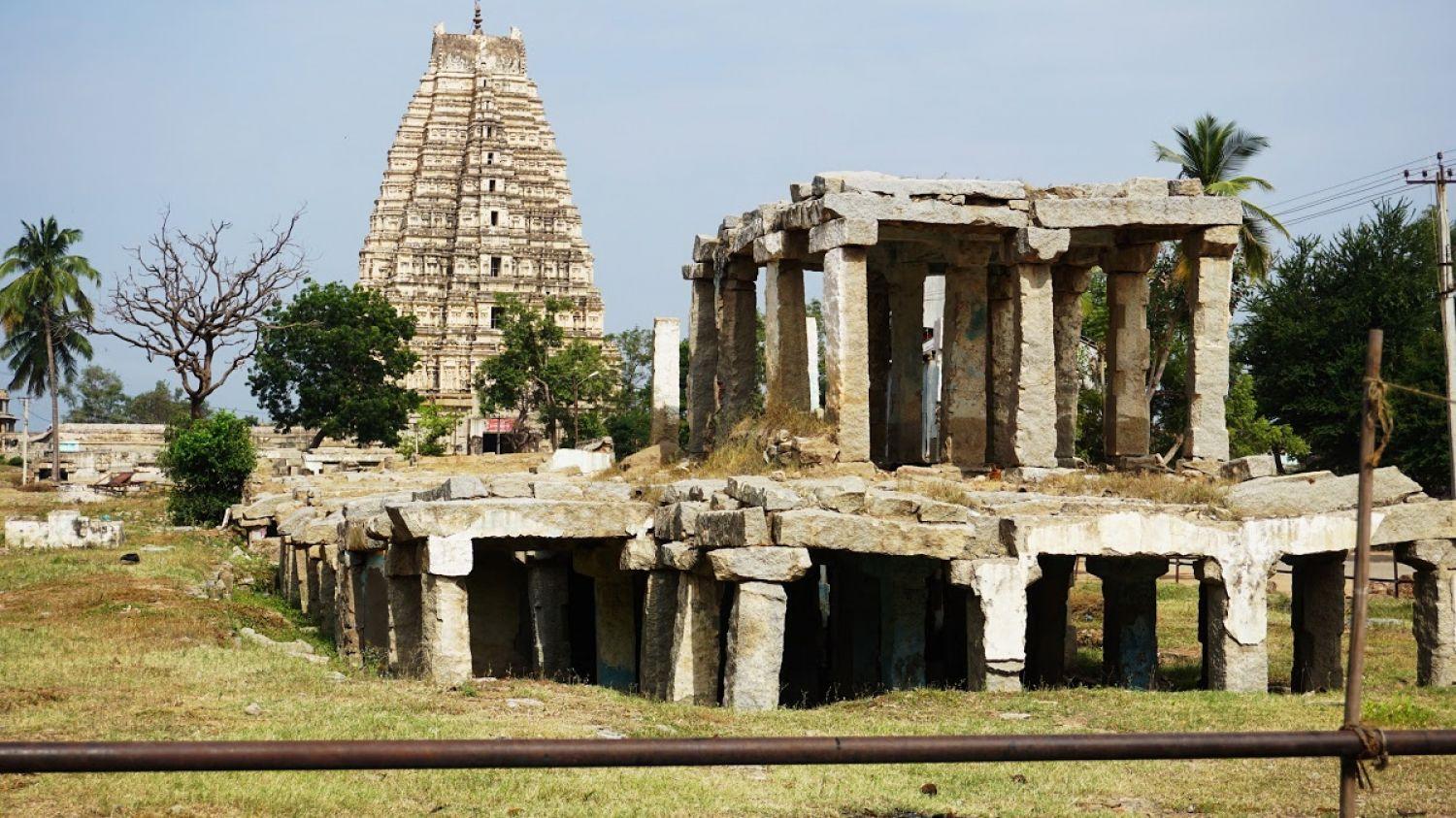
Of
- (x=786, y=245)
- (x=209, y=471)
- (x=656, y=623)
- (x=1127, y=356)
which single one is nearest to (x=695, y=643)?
(x=656, y=623)

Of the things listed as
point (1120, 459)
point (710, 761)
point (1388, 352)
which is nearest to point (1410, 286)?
point (1388, 352)

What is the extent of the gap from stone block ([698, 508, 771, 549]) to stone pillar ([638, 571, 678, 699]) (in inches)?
62.0

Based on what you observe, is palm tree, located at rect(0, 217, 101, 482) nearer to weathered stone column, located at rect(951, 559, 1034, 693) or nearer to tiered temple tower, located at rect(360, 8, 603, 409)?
tiered temple tower, located at rect(360, 8, 603, 409)

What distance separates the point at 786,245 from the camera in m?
22.0

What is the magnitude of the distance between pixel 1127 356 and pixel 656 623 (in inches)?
405

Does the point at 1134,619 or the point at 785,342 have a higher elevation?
the point at 785,342

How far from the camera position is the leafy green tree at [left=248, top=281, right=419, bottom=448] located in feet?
203

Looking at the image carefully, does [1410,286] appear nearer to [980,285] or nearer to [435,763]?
[980,285]

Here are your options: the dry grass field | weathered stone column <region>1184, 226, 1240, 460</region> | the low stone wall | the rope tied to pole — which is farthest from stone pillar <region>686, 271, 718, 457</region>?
the rope tied to pole

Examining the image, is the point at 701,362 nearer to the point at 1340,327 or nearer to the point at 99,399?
the point at 1340,327

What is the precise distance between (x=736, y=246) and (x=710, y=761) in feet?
64.9

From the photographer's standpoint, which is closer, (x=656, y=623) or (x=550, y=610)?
(x=656, y=623)

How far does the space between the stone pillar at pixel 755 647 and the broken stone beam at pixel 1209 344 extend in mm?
8673

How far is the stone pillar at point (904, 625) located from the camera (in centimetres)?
1728
